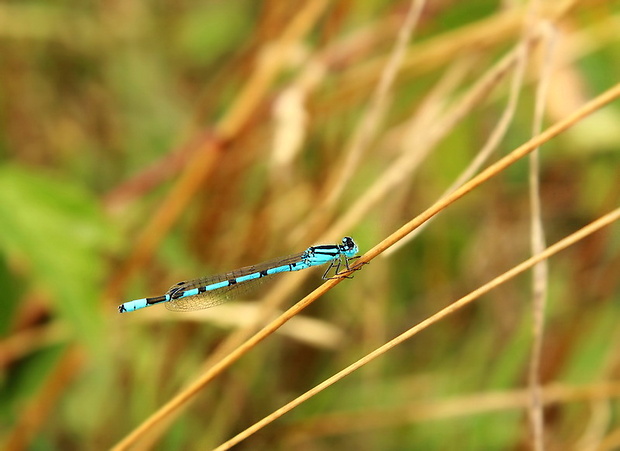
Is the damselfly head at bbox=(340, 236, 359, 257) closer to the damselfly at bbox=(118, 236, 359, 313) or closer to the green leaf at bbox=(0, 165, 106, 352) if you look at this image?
the damselfly at bbox=(118, 236, 359, 313)

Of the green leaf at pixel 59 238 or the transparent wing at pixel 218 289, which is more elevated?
the green leaf at pixel 59 238

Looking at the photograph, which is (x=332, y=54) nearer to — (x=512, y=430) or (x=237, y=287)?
(x=237, y=287)

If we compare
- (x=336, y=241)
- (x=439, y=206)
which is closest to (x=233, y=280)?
(x=336, y=241)

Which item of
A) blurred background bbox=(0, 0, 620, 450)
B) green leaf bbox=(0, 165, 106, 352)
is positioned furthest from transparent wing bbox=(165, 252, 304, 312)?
green leaf bbox=(0, 165, 106, 352)

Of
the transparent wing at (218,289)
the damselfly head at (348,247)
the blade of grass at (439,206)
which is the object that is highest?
the transparent wing at (218,289)

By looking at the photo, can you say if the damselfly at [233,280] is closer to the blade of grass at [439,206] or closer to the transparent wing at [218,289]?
the transparent wing at [218,289]

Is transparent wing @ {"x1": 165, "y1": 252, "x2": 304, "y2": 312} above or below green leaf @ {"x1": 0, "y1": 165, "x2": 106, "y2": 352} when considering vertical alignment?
below

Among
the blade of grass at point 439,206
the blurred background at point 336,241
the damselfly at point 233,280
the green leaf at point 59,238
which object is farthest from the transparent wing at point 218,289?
the blade of grass at point 439,206

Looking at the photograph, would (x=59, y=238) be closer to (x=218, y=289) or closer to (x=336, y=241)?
(x=218, y=289)

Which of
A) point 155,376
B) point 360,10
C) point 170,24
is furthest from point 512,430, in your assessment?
point 170,24
